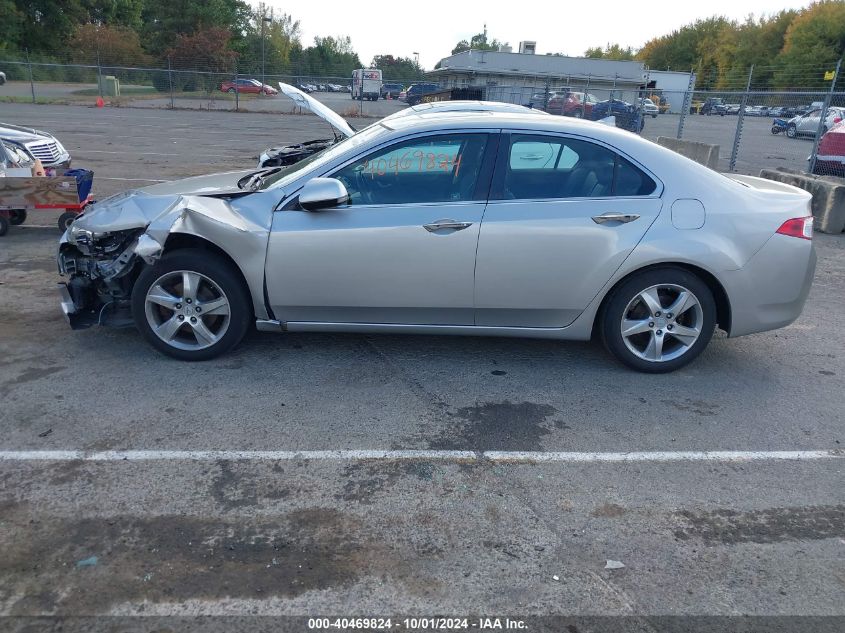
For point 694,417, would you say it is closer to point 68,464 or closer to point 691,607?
point 691,607

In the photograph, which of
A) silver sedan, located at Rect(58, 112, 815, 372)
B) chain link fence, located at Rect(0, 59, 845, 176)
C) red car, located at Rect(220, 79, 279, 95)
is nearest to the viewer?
silver sedan, located at Rect(58, 112, 815, 372)

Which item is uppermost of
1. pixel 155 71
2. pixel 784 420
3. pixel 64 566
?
pixel 155 71

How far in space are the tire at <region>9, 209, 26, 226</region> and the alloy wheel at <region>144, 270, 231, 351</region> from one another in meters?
5.12

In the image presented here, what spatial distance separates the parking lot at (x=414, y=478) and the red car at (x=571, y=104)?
1819cm

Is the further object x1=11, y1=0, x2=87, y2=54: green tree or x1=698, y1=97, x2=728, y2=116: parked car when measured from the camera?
x1=11, y1=0, x2=87, y2=54: green tree

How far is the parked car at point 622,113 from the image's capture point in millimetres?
19203

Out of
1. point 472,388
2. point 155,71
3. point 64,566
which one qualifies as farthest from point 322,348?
point 155,71

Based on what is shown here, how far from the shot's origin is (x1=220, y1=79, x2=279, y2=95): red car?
38906 mm

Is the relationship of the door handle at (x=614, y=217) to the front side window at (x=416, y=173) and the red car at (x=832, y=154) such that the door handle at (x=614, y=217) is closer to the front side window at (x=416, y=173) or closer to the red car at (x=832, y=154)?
the front side window at (x=416, y=173)

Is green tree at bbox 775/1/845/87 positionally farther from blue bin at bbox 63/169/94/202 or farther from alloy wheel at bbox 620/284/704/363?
alloy wheel at bbox 620/284/704/363

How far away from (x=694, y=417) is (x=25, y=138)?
31.8 feet

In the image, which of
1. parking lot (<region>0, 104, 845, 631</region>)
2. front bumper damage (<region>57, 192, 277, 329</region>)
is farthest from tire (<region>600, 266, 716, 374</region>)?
front bumper damage (<region>57, 192, 277, 329</region>)

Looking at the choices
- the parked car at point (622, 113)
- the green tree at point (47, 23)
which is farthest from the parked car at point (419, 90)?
the green tree at point (47, 23)

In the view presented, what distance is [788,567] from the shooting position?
297 cm
